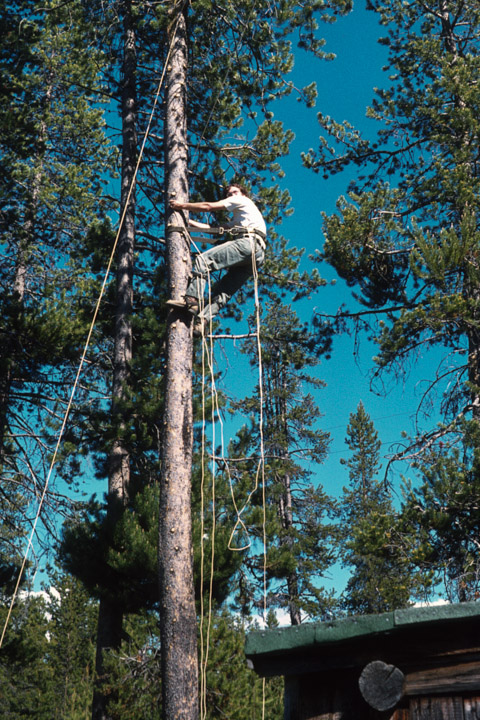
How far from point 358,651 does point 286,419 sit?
21389mm

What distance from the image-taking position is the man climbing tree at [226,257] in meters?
6.40

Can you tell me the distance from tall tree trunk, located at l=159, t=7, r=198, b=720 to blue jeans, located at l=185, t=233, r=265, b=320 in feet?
0.48

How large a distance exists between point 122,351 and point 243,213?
5351 millimetres

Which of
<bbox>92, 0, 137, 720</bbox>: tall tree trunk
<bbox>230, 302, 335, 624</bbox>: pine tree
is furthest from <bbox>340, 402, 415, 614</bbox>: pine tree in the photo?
<bbox>92, 0, 137, 720</bbox>: tall tree trunk

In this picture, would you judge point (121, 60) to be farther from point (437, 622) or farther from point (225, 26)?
point (437, 622)

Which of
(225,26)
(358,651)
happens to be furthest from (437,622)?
(225,26)

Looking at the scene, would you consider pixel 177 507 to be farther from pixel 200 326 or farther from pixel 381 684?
pixel 381 684

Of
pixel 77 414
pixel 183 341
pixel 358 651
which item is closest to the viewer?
pixel 358 651

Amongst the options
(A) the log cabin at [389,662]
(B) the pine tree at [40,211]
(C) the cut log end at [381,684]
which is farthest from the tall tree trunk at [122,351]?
(C) the cut log end at [381,684]

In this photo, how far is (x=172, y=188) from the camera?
692 cm

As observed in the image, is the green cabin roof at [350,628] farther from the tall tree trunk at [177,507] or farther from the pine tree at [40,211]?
the pine tree at [40,211]

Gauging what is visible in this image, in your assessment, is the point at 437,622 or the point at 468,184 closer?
the point at 437,622

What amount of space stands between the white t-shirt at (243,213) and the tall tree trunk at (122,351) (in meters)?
3.58

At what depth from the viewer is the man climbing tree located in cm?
640
